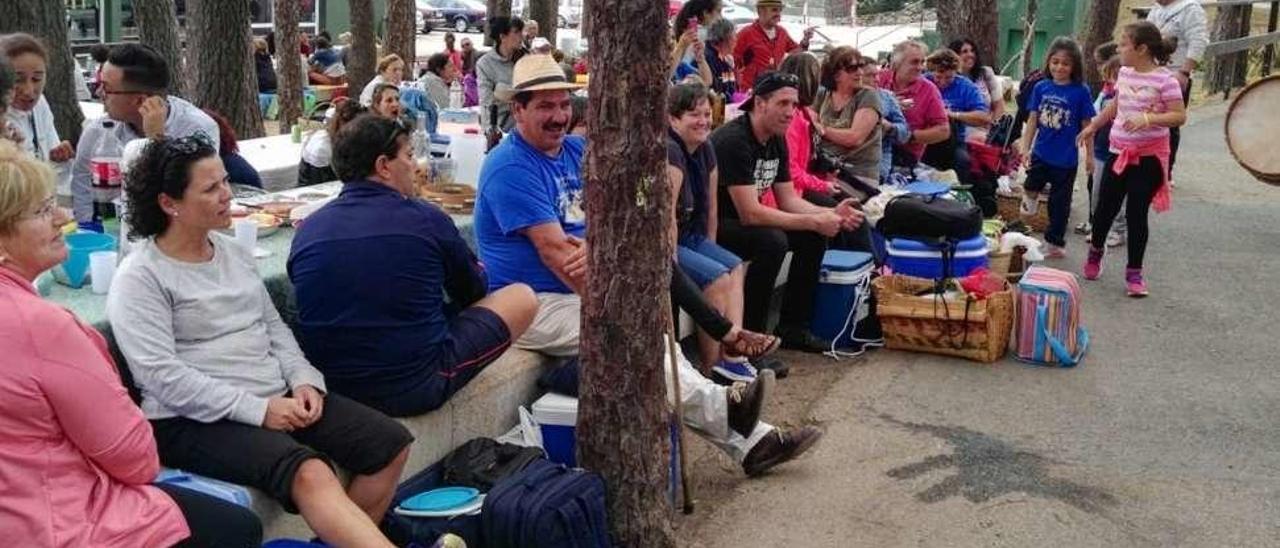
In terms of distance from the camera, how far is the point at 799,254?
6461mm

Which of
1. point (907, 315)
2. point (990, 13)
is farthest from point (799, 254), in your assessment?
point (990, 13)

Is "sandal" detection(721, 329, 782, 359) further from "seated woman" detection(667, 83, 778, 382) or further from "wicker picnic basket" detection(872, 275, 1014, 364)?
"wicker picnic basket" detection(872, 275, 1014, 364)

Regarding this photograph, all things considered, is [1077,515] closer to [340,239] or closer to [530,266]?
[530,266]

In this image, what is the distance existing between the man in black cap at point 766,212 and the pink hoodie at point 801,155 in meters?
0.54

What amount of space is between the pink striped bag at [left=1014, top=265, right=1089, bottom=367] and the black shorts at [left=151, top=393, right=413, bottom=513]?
3771mm

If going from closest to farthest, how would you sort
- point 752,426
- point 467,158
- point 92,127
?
point 752,426
point 92,127
point 467,158

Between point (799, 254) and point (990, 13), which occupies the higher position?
point (990, 13)

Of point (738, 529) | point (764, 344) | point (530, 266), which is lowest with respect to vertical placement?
point (738, 529)

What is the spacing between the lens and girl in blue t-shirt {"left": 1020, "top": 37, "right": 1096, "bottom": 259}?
27.9 ft

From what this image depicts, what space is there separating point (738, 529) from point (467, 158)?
2663 millimetres

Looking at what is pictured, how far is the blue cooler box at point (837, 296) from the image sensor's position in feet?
21.3

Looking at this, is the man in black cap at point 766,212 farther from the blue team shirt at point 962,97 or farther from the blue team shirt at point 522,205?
the blue team shirt at point 962,97

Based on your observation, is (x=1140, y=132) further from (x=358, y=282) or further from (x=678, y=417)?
(x=358, y=282)

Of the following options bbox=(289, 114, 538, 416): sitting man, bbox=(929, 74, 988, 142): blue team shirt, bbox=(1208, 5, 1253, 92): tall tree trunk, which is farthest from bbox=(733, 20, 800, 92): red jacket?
bbox=(1208, 5, 1253, 92): tall tree trunk
